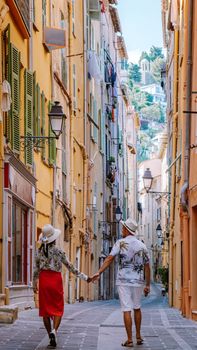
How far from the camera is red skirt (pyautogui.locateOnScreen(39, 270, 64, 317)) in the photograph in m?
11.6

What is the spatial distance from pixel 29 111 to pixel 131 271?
9957 millimetres

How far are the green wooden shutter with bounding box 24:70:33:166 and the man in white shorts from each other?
8.71 metres

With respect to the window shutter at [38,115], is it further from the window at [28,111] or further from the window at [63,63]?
the window at [63,63]

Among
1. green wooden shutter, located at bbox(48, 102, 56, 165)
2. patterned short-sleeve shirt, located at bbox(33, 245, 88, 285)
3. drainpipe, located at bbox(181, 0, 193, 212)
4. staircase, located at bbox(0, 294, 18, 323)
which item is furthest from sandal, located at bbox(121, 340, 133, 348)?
green wooden shutter, located at bbox(48, 102, 56, 165)

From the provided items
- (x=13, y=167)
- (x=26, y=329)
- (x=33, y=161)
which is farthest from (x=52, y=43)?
(x=26, y=329)

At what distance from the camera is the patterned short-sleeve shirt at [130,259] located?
39.1 ft

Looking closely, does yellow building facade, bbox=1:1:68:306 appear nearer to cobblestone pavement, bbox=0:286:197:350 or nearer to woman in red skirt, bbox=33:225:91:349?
cobblestone pavement, bbox=0:286:197:350

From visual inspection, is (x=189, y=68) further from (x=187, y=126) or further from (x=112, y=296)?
(x=112, y=296)

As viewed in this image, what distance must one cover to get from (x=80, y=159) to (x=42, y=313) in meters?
23.4

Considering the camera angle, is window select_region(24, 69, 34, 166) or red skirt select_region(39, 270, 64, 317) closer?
red skirt select_region(39, 270, 64, 317)

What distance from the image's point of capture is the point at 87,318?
18062 mm

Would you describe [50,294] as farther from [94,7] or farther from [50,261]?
[94,7]

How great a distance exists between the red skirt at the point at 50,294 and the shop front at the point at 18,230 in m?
5.62

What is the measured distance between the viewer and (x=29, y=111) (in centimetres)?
2136
